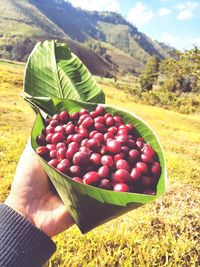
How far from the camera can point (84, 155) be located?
2.32 meters

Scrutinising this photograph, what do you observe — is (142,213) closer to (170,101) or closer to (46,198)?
(46,198)

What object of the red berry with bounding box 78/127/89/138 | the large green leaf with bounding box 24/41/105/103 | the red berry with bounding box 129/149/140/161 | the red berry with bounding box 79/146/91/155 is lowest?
the red berry with bounding box 79/146/91/155

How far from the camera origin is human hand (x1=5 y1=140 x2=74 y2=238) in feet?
10.5

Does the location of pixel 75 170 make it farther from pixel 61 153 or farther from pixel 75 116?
pixel 75 116

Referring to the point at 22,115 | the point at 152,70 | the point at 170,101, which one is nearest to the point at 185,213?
the point at 22,115

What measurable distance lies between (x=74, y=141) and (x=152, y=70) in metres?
109

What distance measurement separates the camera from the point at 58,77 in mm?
3021

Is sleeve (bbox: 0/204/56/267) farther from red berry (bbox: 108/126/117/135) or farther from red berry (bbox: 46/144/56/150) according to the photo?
red berry (bbox: 108/126/117/135)

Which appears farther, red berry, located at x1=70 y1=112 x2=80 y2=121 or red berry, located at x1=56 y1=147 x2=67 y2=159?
red berry, located at x1=70 y1=112 x2=80 y2=121

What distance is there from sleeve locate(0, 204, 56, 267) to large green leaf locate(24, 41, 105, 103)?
1.03m

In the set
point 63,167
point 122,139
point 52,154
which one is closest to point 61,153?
point 52,154

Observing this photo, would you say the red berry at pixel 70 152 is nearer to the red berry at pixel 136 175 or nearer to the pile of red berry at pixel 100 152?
the pile of red berry at pixel 100 152

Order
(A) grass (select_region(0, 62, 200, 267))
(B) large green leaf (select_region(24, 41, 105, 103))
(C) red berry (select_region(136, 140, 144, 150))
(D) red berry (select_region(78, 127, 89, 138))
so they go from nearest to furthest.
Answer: (C) red berry (select_region(136, 140, 144, 150)) → (D) red berry (select_region(78, 127, 89, 138)) → (B) large green leaf (select_region(24, 41, 105, 103)) → (A) grass (select_region(0, 62, 200, 267))

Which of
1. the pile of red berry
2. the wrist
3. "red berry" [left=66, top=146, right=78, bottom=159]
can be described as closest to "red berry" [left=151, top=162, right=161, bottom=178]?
the pile of red berry
